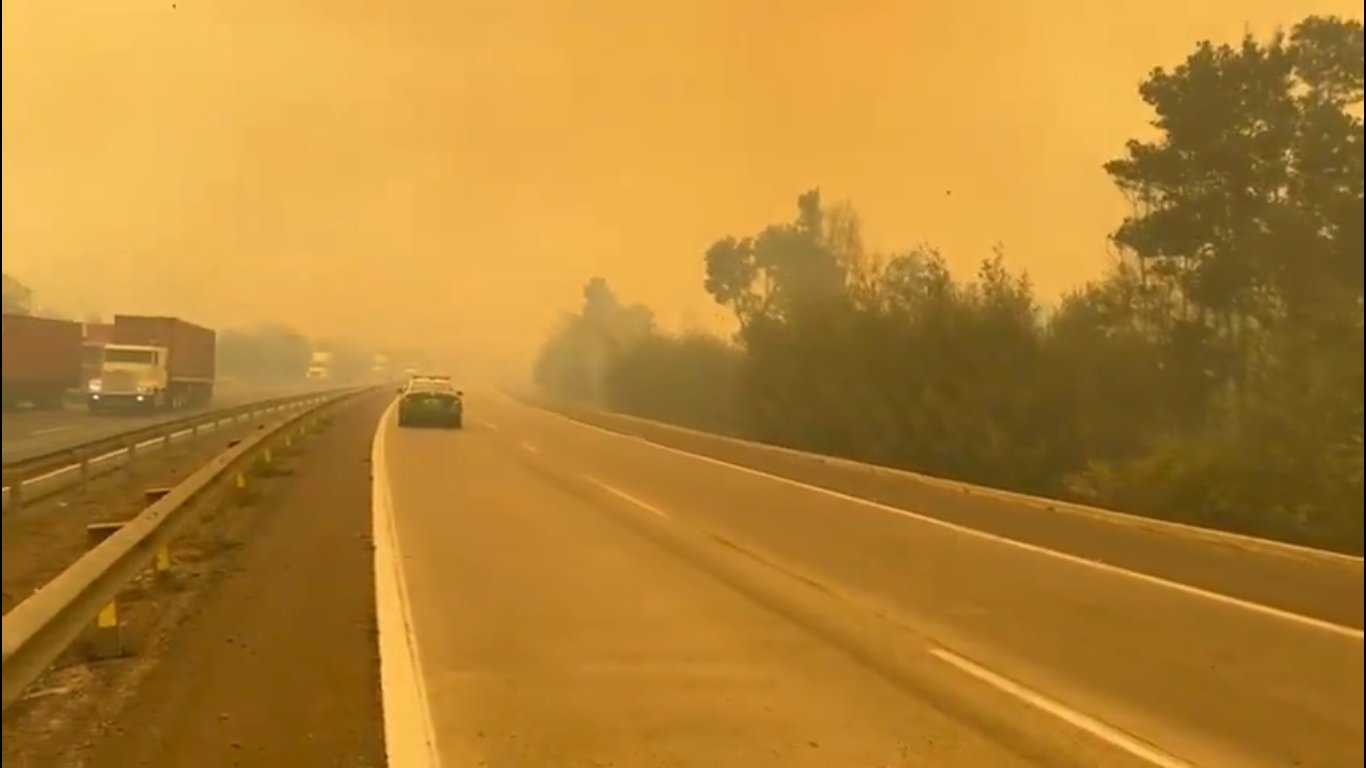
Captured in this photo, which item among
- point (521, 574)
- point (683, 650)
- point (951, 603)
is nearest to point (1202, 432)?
point (951, 603)

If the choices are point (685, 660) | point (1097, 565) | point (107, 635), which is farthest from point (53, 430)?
point (1097, 565)

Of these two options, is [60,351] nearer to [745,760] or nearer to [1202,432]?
[745,760]

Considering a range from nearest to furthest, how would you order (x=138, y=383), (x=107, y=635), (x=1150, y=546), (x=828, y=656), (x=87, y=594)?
(x=87, y=594) → (x=107, y=635) → (x=828, y=656) → (x=1150, y=546) → (x=138, y=383)

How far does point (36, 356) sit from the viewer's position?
37.8ft

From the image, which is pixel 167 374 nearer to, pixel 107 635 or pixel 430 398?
pixel 430 398

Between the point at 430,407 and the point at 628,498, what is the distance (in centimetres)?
2685

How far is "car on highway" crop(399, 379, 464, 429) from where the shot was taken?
164 feet

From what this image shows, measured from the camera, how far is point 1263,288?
28.4 meters

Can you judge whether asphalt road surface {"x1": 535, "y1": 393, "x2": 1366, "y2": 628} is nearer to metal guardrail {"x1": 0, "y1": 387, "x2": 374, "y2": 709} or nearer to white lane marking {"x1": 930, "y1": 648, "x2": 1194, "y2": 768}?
white lane marking {"x1": 930, "y1": 648, "x2": 1194, "y2": 768}

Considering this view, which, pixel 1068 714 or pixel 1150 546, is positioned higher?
pixel 1150 546

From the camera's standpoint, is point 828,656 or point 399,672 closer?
point 399,672

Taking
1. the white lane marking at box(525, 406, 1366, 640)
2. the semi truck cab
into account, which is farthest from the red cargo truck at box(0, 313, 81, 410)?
the semi truck cab

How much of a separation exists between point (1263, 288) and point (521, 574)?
19615 millimetres

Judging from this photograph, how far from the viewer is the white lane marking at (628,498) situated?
71.3ft
